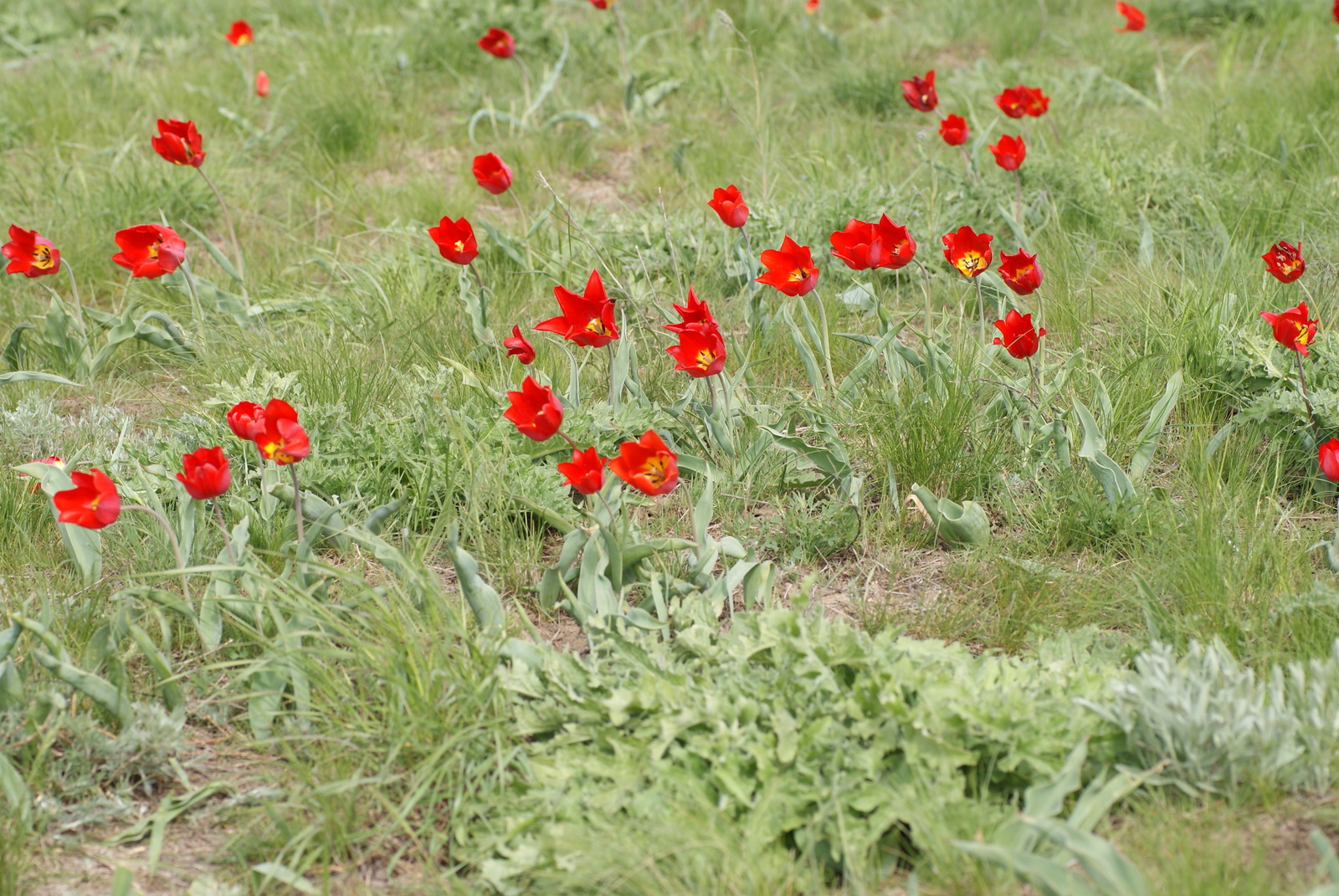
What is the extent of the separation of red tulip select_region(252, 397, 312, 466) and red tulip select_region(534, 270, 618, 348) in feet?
1.87

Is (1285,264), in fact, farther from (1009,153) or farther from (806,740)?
(806,740)

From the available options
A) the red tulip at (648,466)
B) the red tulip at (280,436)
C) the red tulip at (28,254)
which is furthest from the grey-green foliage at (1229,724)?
the red tulip at (28,254)

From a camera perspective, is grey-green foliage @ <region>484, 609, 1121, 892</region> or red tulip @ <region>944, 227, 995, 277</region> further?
red tulip @ <region>944, 227, 995, 277</region>

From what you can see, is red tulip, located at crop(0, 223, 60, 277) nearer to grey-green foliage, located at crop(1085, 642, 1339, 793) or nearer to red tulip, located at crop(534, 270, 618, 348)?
red tulip, located at crop(534, 270, 618, 348)

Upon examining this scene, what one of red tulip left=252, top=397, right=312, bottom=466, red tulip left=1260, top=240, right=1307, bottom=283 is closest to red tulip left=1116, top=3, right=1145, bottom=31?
red tulip left=1260, top=240, right=1307, bottom=283

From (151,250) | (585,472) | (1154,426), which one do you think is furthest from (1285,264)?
(151,250)

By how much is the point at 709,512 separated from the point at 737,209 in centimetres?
88

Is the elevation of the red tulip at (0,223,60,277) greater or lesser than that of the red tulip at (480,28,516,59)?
lesser

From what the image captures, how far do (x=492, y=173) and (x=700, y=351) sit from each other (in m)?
1.15

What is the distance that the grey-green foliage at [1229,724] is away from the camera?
1695 mm

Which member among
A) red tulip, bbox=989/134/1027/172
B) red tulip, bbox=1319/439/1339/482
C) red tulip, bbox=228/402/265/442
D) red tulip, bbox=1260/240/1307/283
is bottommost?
red tulip, bbox=228/402/265/442

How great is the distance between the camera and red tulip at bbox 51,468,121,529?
6.31 feet

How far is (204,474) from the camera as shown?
198 centimetres

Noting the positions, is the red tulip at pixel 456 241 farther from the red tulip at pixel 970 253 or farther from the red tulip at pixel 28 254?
the red tulip at pixel 970 253
